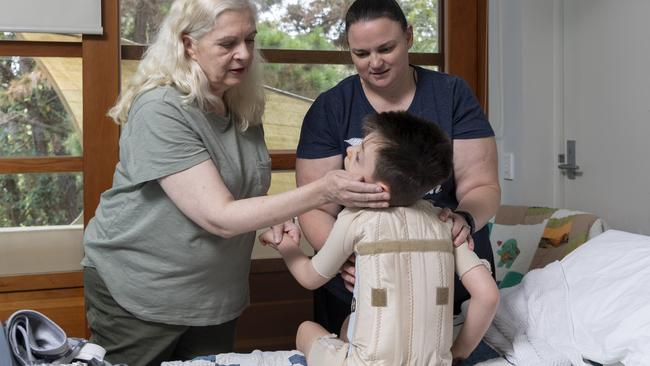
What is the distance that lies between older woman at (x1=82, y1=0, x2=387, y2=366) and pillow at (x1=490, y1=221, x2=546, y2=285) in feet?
4.30

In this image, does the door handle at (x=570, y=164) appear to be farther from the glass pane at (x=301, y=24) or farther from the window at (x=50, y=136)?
the window at (x=50, y=136)

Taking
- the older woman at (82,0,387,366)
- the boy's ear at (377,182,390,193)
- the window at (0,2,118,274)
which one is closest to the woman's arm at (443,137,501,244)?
the boy's ear at (377,182,390,193)

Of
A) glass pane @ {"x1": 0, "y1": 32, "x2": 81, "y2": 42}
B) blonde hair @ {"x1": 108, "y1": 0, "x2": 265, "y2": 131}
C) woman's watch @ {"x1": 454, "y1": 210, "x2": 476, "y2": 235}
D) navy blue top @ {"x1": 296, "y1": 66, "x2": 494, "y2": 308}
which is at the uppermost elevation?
glass pane @ {"x1": 0, "y1": 32, "x2": 81, "y2": 42}

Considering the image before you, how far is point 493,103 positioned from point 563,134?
0.36 m

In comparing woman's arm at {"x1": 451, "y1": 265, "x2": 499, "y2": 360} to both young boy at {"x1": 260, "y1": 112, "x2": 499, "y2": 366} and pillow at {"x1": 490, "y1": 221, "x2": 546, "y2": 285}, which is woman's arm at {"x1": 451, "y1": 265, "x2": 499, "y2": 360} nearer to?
young boy at {"x1": 260, "y1": 112, "x2": 499, "y2": 366}

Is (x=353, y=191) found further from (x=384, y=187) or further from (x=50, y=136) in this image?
(x=50, y=136)

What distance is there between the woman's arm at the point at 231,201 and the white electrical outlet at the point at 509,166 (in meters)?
1.74

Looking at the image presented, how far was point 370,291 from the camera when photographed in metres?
1.52

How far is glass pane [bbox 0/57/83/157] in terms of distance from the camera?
2828 millimetres

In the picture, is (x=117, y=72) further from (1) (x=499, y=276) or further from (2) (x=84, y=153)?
(1) (x=499, y=276)

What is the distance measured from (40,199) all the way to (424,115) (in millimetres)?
1698

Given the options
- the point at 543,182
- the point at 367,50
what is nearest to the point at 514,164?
the point at 543,182

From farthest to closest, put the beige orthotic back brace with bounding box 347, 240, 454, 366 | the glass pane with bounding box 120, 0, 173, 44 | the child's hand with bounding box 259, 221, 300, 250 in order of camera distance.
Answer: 1. the glass pane with bounding box 120, 0, 173, 44
2. the child's hand with bounding box 259, 221, 300, 250
3. the beige orthotic back brace with bounding box 347, 240, 454, 366

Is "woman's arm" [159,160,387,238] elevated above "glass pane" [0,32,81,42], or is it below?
below
